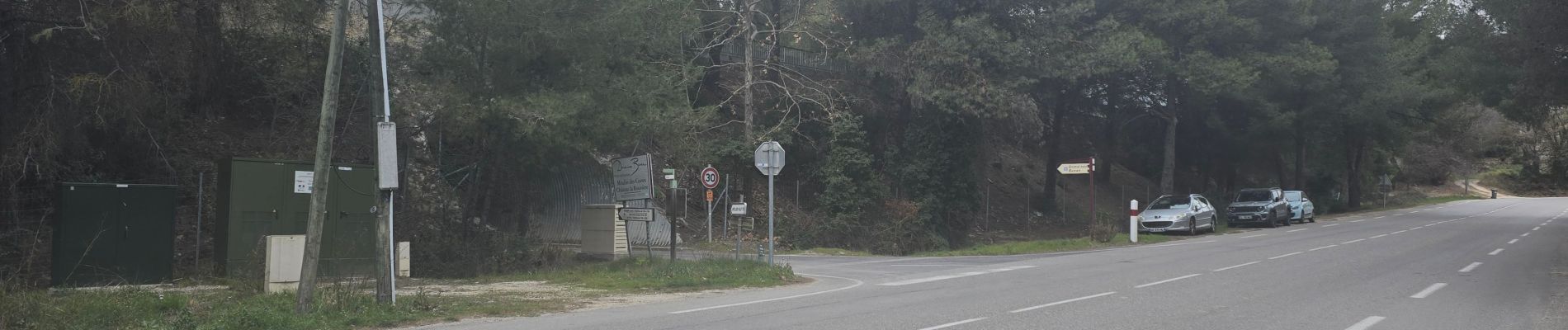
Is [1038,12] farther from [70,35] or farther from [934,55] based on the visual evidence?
[70,35]

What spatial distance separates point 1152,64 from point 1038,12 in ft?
24.9

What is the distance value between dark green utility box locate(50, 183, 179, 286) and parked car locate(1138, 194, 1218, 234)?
26.2 meters

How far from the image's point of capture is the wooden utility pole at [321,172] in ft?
35.9

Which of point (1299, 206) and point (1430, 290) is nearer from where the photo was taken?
point (1430, 290)

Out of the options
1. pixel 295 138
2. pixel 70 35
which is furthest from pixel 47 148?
pixel 295 138

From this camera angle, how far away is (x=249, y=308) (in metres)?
10.8

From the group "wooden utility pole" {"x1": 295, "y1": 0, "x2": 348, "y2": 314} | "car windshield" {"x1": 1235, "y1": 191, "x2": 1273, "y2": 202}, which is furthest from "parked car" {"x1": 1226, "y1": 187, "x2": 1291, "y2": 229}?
"wooden utility pole" {"x1": 295, "y1": 0, "x2": 348, "y2": 314}

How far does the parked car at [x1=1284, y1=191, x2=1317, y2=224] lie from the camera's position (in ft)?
130

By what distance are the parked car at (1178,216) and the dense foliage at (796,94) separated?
4406 mm

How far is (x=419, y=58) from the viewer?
19.6m

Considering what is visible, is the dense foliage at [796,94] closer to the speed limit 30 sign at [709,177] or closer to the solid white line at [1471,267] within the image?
the speed limit 30 sign at [709,177]

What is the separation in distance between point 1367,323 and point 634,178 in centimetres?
1310

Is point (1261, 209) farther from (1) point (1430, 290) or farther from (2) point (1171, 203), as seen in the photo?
(1) point (1430, 290)

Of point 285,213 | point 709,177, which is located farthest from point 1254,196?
point 285,213
